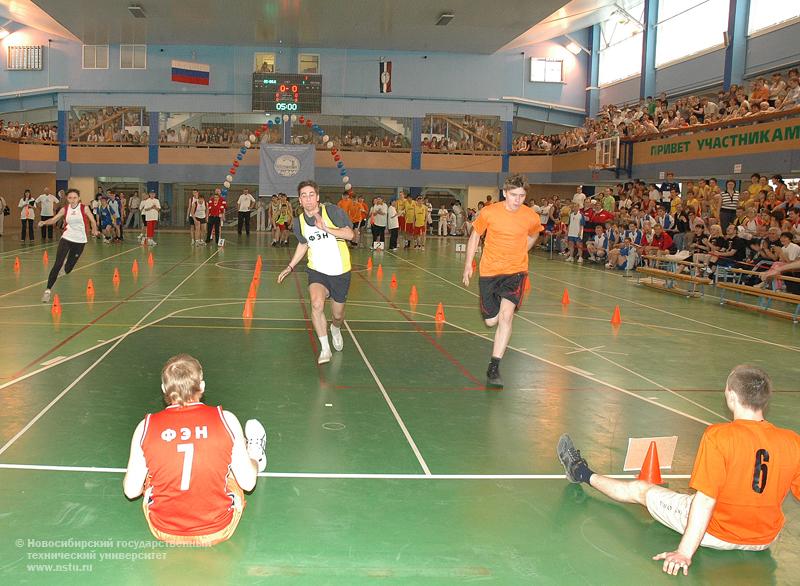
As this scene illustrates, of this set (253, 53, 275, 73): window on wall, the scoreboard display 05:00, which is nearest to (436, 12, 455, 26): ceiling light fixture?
the scoreboard display 05:00

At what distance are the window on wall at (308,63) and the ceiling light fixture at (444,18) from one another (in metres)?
9.58

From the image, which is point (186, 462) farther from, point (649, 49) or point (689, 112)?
point (649, 49)

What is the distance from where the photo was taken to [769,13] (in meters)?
29.7

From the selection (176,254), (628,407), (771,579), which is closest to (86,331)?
(628,407)

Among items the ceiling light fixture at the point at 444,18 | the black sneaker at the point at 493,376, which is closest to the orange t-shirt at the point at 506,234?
the black sneaker at the point at 493,376

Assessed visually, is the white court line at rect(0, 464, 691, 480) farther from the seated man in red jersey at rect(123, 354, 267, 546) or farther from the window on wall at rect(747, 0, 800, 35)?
the window on wall at rect(747, 0, 800, 35)

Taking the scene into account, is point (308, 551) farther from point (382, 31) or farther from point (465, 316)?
point (382, 31)

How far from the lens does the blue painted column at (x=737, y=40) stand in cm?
3081

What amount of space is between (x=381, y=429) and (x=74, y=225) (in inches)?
354

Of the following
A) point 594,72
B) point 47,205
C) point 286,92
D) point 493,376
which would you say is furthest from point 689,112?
point 47,205

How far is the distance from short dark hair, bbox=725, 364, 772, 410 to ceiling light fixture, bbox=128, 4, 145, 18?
112 ft

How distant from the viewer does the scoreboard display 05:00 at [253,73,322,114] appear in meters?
37.2

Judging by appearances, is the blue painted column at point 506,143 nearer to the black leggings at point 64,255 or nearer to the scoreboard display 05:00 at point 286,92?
the scoreboard display 05:00 at point 286,92

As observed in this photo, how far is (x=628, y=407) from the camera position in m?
7.95
